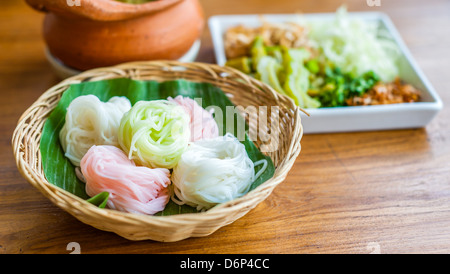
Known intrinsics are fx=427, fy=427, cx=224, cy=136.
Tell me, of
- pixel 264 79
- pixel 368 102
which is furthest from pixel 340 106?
pixel 264 79

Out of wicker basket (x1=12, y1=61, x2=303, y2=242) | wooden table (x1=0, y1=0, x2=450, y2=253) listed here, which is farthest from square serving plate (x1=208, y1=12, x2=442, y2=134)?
wicker basket (x1=12, y1=61, x2=303, y2=242)

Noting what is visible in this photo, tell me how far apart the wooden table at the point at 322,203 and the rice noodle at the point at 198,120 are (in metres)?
0.25

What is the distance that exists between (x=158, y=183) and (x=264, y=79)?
23.7 inches

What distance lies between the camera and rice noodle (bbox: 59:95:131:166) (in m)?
1.11

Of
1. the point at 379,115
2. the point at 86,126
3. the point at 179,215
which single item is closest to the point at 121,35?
the point at 86,126

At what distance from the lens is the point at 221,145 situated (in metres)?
1.09

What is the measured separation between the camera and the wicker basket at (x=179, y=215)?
2.81 feet

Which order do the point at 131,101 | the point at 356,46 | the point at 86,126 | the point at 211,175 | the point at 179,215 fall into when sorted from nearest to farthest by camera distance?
the point at 179,215
the point at 211,175
the point at 86,126
the point at 131,101
the point at 356,46

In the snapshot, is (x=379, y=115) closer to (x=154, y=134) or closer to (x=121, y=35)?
(x=154, y=134)

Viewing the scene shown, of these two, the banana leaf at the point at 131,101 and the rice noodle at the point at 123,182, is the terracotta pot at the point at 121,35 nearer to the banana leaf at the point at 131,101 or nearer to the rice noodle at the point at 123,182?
the banana leaf at the point at 131,101

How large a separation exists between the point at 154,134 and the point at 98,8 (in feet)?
1.39

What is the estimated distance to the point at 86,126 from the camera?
1.14 metres

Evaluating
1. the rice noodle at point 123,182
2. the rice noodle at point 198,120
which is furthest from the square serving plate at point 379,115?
the rice noodle at point 123,182
